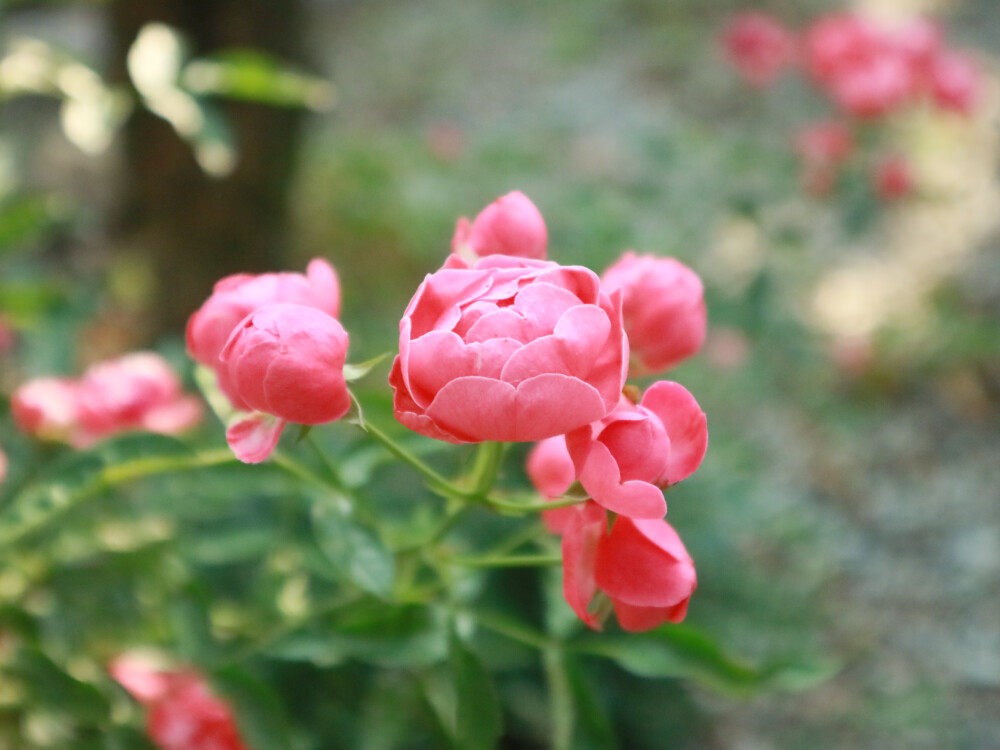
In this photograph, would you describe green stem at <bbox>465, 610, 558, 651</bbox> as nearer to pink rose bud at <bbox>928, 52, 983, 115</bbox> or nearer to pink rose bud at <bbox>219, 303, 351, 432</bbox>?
pink rose bud at <bbox>219, 303, 351, 432</bbox>

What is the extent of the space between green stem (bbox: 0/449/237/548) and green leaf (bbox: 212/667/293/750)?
0.17 meters

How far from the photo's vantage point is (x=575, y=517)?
474 mm

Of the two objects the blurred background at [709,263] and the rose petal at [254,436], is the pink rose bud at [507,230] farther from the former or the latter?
the blurred background at [709,263]

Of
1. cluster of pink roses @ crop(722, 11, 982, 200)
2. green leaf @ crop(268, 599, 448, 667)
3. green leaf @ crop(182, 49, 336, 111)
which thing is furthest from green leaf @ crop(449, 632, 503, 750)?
cluster of pink roses @ crop(722, 11, 982, 200)

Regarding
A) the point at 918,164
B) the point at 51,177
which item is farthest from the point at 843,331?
the point at 51,177

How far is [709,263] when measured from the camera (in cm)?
239

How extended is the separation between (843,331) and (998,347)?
386 mm

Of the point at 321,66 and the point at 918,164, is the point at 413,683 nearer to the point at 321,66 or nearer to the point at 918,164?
the point at 321,66

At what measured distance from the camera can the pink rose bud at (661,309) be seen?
1.76 ft

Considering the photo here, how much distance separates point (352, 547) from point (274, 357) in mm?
181

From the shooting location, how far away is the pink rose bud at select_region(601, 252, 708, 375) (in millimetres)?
538

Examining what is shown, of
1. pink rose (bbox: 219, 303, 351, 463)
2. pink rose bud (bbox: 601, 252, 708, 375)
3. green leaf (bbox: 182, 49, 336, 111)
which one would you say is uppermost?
green leaf (bbox: 182, 49, 336, 111)

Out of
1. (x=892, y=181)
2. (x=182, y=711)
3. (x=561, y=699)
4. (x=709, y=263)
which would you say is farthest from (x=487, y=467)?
(x=709, y=263)

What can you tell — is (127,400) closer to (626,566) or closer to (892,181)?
(626,566)
